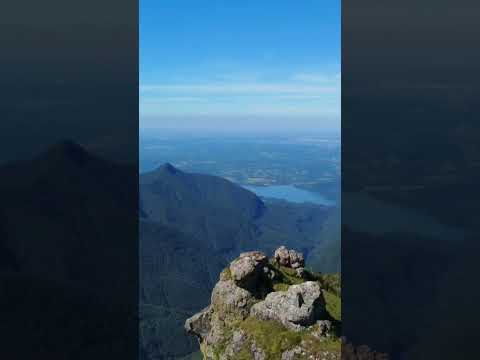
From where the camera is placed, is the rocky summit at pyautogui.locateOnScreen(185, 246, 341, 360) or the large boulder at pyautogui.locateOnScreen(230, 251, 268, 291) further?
the large boulder at pyautogui.locateOnScreen(230, 251, 268, 291)

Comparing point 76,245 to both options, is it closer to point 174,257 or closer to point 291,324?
point 291,324

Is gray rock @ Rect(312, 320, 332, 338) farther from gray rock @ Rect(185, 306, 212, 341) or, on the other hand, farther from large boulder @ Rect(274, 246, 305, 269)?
large boulder @ Rect(274, 246, 305, 269)

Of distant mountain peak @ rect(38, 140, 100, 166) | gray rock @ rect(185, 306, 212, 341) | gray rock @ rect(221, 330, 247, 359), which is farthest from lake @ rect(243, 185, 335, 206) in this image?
distant mountain peak @ rect(38, 140, 100, 166)

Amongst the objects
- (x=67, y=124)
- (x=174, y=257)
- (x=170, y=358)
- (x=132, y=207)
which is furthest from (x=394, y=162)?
(x=174, y=257)

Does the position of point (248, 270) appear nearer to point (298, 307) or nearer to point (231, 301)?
point (231, 301)

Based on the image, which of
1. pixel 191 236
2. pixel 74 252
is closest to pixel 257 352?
pixel 74 252

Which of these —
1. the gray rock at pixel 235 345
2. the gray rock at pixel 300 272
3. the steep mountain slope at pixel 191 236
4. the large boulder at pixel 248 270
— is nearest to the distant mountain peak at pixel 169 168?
the steep mountain slope at pixel 191 236
